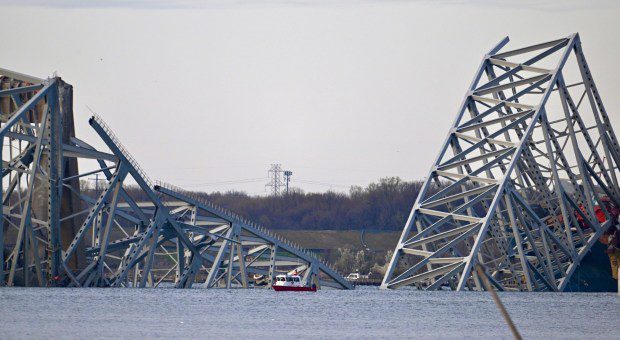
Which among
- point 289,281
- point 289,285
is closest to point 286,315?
point 289,285

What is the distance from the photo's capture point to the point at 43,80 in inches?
3605

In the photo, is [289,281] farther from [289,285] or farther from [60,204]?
[60,204]

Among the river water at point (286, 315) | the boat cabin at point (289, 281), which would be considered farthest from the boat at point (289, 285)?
the river water at point (286, 315)

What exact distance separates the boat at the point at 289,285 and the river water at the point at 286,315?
22.7 feet

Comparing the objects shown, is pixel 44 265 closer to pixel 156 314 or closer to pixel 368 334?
pixel 156 314

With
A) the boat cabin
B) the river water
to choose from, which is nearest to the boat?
the boat cabin

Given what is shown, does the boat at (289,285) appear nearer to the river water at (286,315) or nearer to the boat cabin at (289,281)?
the boat cabin at (289,281)

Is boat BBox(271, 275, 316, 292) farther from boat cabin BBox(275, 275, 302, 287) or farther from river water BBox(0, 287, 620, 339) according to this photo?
river water BBox(0, 287, 620, 339)

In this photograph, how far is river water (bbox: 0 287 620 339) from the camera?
64938mm

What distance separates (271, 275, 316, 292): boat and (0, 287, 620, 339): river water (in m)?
6.91

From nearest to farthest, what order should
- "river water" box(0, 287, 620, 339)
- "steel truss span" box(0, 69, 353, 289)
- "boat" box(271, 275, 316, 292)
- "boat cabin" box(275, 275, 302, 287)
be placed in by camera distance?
"river water" box(0, 287, 620, 339) < "steel truss span" box(0, 69, 353, 289) < "boat" box(271, 275, 316, 292) < "boat cabin" box(275, 275, 302, 287)

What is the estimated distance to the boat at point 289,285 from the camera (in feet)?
363

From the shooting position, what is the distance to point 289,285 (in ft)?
364

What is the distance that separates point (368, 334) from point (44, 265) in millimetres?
30416
